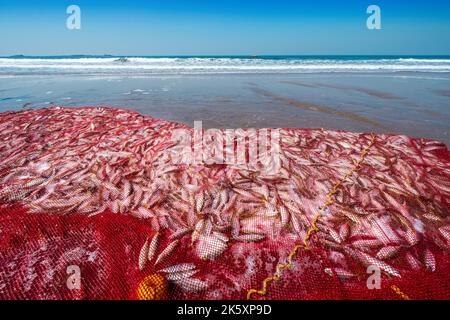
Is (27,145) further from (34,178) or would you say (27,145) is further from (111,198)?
(111,198)

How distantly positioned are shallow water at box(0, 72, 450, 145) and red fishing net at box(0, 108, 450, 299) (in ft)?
8.35

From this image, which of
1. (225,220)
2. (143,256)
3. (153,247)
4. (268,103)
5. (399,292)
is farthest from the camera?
(268,103)

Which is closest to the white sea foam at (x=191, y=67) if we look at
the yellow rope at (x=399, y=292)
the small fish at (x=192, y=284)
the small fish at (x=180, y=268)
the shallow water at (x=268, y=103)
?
the shallow water at (x=268, y=103)

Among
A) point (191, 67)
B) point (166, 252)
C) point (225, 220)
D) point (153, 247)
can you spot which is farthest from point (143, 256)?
point (191, 67)

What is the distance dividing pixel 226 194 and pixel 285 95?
31.4 feet

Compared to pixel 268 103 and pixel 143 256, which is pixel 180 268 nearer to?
pixel 143 256

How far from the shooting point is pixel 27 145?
603cm

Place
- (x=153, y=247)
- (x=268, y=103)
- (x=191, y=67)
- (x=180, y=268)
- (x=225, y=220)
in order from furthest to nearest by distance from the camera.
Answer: (x=191, y=67)
(x=268, y=103)
(x=225, y=220)
(x=153, y=247)
(x=180, y=268)

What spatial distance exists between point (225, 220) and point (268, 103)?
8.01m

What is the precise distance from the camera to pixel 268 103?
35.8 ft

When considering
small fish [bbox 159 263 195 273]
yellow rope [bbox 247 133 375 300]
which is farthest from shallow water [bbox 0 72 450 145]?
small fish [bbox 159 263 195 273]

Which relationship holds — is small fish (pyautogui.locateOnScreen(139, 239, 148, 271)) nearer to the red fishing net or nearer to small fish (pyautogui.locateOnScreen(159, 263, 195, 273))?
the red fishing net

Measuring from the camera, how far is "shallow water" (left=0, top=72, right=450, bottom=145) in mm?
8222

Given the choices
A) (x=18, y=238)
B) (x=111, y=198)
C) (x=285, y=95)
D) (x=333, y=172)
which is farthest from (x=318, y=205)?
(x=285, y=95)
